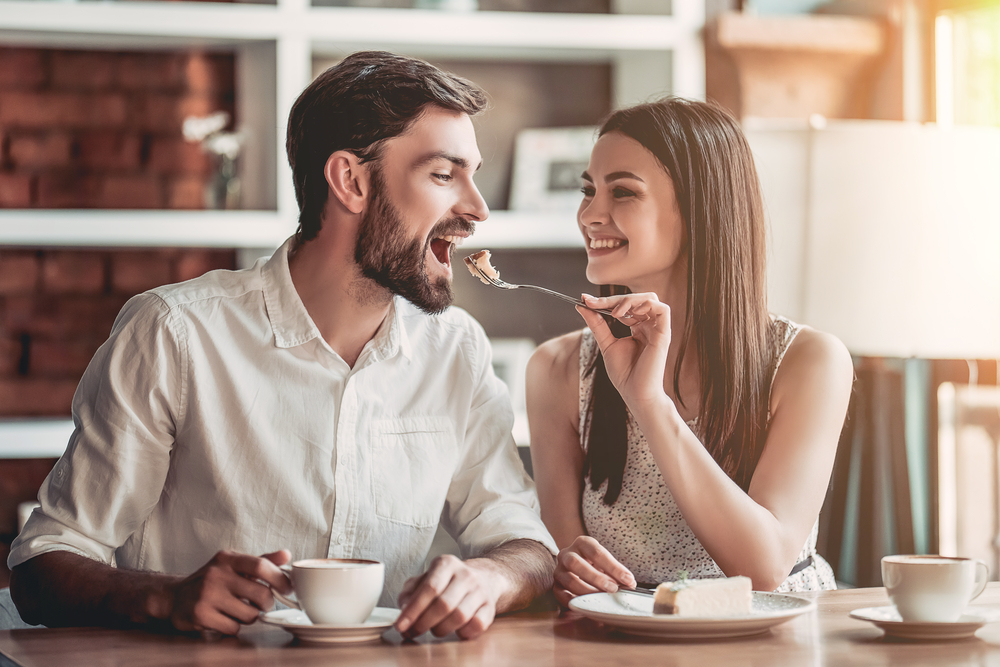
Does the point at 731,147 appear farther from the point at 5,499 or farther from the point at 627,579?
the point at 5,499

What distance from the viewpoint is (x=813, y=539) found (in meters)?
1.81

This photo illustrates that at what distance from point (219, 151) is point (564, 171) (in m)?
0.95

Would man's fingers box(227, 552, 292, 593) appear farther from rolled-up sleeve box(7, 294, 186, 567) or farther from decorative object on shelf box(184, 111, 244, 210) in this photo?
decorative object on shelf box(184, 111, 244, 210)

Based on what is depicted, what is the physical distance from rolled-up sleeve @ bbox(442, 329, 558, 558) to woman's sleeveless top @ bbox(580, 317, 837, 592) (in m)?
0.21

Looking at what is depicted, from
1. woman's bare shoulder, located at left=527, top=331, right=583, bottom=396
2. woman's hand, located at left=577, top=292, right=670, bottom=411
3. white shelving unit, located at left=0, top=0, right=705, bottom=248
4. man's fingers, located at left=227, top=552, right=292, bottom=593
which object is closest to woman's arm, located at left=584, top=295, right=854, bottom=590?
woman's hand, located at left=577, top=292, right=670, bottom=411

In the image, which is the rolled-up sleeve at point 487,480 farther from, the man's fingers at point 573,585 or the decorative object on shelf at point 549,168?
the decorative object on shelf at point 549,168

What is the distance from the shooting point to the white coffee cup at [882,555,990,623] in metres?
1.04

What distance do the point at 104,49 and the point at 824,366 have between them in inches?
83.2

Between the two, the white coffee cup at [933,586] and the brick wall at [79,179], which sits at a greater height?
the brick wall at [79,179]

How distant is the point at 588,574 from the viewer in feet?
4.11

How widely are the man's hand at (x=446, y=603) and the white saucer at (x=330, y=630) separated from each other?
3 cm

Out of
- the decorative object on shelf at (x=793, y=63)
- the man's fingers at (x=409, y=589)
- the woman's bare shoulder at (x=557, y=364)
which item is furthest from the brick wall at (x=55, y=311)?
the man's fingers at (x=409, y=589)

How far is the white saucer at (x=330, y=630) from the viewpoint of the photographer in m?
1.03

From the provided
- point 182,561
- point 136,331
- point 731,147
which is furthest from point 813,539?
point 136,331
